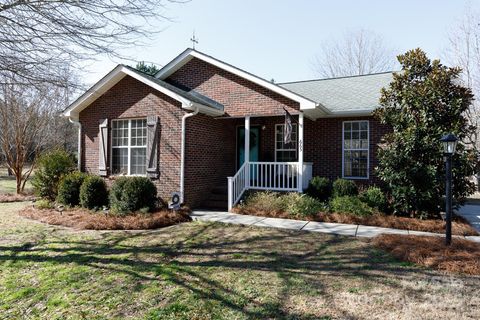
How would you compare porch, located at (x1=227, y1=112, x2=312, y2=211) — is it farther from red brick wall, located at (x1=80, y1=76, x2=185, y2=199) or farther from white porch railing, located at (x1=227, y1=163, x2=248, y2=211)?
red brick wall, located at (x1=80, y1=76, x2=185, y2=199)

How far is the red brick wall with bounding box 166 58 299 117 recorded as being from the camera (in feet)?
34.5

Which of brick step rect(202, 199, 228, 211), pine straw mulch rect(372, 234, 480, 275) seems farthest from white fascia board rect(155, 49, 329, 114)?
pine straw mulch rect(372, 234, 480, 275)

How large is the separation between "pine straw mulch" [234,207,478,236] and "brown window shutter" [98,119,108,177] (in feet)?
18.6

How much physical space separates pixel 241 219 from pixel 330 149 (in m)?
4.80

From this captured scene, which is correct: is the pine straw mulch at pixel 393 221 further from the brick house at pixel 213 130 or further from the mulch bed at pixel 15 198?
the mulch bed at pixel 15 198

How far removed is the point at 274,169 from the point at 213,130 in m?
2.60

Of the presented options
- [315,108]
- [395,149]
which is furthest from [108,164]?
[395,149]

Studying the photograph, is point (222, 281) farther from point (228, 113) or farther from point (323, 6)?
point (323, 6)

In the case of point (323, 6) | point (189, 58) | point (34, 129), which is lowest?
point (34, 129)

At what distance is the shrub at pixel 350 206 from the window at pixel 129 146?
20.2 ft

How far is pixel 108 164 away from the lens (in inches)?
435

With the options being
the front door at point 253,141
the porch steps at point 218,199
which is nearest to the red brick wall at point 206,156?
the porch steps at point 218,199

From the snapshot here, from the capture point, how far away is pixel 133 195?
9.14 meters

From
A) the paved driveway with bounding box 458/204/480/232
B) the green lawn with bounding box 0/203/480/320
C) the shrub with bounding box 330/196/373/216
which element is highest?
the shrub with bounding box 330/196/373/216
